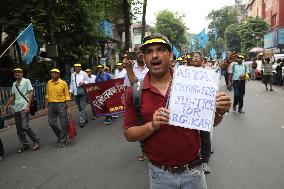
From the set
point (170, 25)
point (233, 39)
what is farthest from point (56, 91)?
point (233, 39)

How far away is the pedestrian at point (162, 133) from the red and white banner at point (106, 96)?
8.94 metres

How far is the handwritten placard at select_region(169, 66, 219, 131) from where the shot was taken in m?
2.60

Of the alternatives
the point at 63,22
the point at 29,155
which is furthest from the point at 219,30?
the point at 29,155

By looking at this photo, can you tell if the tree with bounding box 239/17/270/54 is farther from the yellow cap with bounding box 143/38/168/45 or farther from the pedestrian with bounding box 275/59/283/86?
the yellow cap with bounding box 143/38/168/45

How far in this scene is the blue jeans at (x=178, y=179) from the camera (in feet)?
9.08

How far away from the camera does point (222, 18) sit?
10506cm

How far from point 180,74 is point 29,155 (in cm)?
622

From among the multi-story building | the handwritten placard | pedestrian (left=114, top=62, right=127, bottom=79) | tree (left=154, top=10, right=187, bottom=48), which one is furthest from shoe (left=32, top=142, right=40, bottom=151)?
tree (left=154, top=10, right=187, bottom=48)

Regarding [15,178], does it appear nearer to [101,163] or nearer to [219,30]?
[101,163]

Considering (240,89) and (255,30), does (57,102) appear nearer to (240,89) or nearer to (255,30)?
(240,89)

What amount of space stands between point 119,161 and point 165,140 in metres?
4.55

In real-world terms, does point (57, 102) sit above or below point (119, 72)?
below

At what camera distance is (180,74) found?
2.71m

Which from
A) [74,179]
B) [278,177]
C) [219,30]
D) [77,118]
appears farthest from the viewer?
[219,30]
